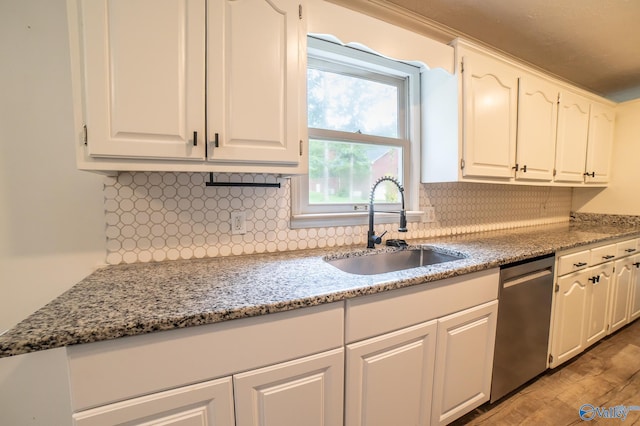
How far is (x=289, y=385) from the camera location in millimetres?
868

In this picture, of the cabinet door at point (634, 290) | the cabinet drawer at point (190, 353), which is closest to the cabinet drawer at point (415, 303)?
the cabinet drawer at point (190, 353)

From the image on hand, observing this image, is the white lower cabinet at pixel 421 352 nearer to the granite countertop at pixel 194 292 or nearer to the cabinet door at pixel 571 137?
the granite countertop at pixel 194 292

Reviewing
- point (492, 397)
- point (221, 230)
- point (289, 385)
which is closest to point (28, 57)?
point (221, 230)

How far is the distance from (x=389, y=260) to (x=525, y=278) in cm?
75

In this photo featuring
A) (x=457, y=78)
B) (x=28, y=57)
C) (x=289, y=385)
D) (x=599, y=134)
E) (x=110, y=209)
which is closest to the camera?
(x=289, y=385)

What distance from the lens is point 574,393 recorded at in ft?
5.37

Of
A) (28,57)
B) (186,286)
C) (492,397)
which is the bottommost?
(492,397)

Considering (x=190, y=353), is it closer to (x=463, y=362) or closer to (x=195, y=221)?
(x=195, y=221)

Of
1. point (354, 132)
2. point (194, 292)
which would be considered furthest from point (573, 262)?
point (194, 292)

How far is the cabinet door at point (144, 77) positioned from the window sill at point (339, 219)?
0.68 meters

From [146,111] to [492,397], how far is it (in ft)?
7.08

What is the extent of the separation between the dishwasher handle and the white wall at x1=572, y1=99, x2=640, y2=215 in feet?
6.78

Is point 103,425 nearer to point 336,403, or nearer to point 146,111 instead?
point 336,403

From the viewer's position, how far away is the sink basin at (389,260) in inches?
58.2
